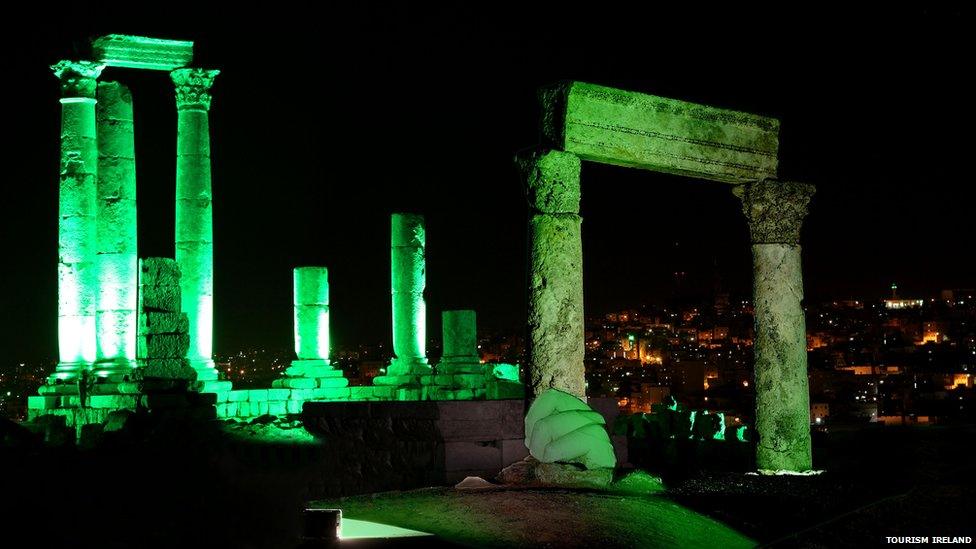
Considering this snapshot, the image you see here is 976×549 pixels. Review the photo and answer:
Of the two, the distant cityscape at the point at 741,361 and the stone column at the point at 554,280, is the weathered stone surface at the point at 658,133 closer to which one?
the stone column at the point at 554,280

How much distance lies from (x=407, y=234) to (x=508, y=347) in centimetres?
3542

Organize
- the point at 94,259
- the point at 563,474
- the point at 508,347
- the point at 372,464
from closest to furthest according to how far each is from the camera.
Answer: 1. the point at 563,474
2. the point at 372,464
3. the point at 94,259
4. the point at 508,347

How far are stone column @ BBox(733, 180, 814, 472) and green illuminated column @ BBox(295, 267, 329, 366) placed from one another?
14322mm

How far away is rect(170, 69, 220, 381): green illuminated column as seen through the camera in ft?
89.8

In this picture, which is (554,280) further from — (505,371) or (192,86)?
(192,86)

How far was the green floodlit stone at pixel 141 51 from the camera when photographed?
87.1ft

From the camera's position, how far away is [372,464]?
16.0 m

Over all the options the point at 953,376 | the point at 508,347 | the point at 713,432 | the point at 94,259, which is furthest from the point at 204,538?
the point at 508,347

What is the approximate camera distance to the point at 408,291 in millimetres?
29219

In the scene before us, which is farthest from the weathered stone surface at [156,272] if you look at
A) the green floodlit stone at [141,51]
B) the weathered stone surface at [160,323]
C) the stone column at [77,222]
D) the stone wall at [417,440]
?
the stone wall at [417,440]

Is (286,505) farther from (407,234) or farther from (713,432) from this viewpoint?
(407,234)

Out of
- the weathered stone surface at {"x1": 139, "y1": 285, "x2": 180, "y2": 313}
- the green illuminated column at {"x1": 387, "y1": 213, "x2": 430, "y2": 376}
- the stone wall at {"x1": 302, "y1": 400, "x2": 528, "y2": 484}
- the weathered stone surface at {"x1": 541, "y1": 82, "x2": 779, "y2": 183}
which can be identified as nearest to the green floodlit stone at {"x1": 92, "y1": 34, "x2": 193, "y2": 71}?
the weathered stone surface at {"x1": 139, "y1": 285, "x2": 180, "y2": 313}

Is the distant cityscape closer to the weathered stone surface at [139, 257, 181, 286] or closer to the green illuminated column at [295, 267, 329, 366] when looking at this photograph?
the green illuminated column at [295, 267, 329, 366]

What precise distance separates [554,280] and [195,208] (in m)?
15.3
